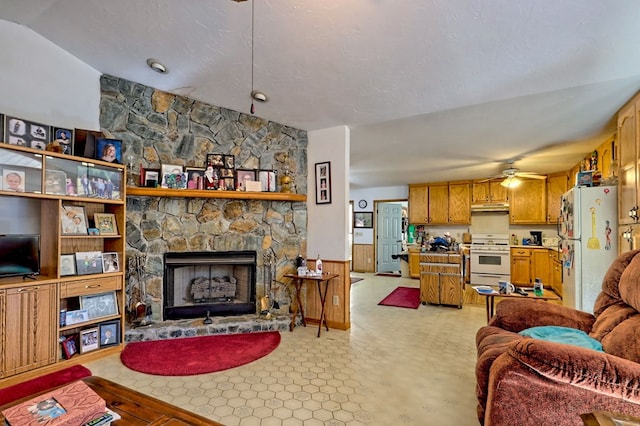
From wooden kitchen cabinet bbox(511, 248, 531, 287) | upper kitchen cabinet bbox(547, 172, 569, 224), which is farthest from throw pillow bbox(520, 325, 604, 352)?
upper kitchen cabinet bbox(547, 172, 569, 224)

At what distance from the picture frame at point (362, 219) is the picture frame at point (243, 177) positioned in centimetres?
508

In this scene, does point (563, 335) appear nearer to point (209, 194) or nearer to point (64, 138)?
point (209, 194)

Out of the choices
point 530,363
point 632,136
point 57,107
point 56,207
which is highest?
point 57,107

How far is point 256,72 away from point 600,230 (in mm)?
3625

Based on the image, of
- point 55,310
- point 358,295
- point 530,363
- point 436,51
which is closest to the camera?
point 530,363

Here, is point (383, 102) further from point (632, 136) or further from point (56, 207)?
point (56, 207)

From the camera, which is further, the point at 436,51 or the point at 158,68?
the point at 158,68

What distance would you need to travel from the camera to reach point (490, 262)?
6148 mm

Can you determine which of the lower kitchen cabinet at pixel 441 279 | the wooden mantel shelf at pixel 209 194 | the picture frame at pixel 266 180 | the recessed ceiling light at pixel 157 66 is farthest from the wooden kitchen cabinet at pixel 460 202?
the recessed ceiling light at pixel 157 66

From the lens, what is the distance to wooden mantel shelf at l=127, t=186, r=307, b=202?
→ 315 cm

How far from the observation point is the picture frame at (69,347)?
104 inches

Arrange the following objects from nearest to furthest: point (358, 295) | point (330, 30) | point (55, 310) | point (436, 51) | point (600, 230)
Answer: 1. point (330, 30)
2. point (436, 51)
3. point (55, 310)
4. point (600, 230)
5. point (358, 295)

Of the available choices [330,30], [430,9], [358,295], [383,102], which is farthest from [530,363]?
[358,295]

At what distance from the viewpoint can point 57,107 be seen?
112 inches
